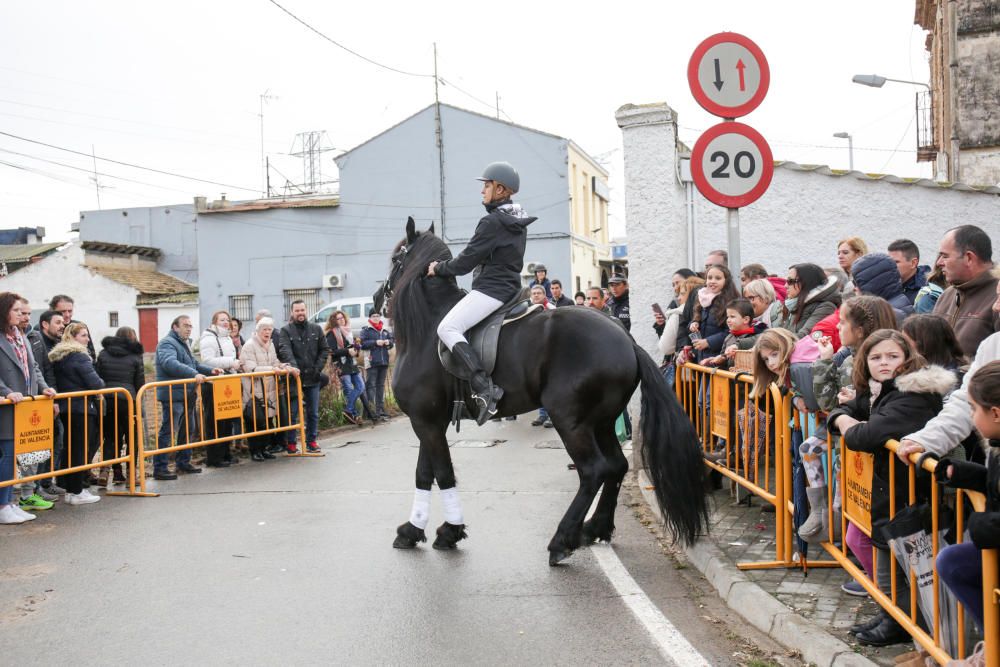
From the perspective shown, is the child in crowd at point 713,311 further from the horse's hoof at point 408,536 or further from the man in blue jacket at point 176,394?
the man in blue jacket at point 176,394

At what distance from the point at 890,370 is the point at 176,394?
8696 millimetres

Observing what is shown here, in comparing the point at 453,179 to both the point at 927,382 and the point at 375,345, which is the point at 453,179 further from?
the point at 927,382

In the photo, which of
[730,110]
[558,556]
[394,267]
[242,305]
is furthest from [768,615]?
[242,305]

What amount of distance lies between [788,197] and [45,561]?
8.31 metres

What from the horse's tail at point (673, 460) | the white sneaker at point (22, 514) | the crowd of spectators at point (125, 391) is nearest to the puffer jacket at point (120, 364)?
the crowd of spectators at point (125, 391)

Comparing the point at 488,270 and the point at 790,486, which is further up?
the point at 488,270

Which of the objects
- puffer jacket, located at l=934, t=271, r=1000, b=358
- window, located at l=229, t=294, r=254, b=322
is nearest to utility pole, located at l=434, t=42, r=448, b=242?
window, located at l=229, t=294, r=254, b=322

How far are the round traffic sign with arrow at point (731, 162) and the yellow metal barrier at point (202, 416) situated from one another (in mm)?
6213

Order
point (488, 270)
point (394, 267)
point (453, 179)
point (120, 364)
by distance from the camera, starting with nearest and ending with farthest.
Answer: point (488, 270) < point (394, 267) < point (120, 364) < point (453, 179)

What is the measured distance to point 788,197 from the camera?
10422mm

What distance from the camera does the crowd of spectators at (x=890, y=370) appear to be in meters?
3.30

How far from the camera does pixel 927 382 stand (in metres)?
4.02

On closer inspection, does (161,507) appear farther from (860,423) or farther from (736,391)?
(860,423)

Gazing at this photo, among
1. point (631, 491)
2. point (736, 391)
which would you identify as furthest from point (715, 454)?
point (631, 491)
